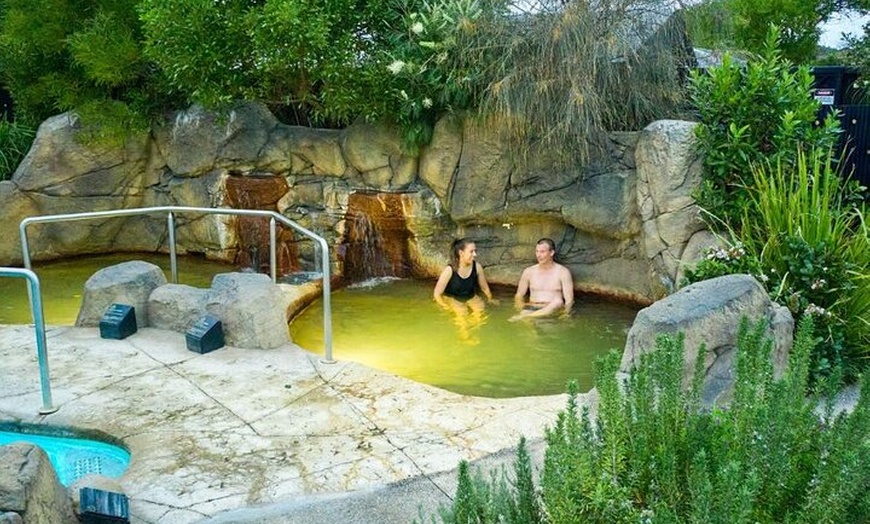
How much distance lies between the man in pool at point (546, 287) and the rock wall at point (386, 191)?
49 centimetres

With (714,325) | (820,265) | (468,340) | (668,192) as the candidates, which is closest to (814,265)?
(820,265)

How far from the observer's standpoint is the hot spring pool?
5336mm

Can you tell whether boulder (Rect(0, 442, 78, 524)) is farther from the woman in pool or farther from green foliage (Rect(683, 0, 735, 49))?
green foliage (Rect(683, 0, 735, 49))

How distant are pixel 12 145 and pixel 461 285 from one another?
19.4ft

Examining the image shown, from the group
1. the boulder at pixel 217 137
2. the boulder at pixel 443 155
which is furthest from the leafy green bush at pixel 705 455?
the boulder at pixel 217 137

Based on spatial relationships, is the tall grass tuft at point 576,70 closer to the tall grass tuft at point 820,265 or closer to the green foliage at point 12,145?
the tall grass tuft at point 820,265

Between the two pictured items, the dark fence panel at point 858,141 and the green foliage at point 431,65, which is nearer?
the dark fence panel at point 858,141

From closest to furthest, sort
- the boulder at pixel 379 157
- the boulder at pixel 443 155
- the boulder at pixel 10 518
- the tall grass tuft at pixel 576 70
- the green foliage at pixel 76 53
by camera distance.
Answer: the boulder at pixel 10 518 < the tall grass tuft at pixel 576 70 < the boulder at pixel 443 155 < the boulder at pixel 379 157 < the green foliage at pixel 76 53

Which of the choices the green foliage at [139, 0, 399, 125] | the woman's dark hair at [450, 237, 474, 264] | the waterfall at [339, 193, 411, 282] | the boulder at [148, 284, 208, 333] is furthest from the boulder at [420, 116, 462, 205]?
the boulder at [148, 284, 208, 333]

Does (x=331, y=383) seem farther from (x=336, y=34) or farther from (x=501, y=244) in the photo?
(x=336, y=34)

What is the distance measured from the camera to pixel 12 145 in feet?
30.2

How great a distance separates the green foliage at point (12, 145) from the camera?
9.02m

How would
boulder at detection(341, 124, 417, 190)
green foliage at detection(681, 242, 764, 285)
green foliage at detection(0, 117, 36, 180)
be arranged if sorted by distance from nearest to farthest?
1. green foliage at detection(681, 242, 764, 285)
2. boulder at detection(341, 124, 417, 190)
3. green foliage at detection(0, 117, 36, 180)

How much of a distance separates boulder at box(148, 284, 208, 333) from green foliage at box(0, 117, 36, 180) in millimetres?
4767
